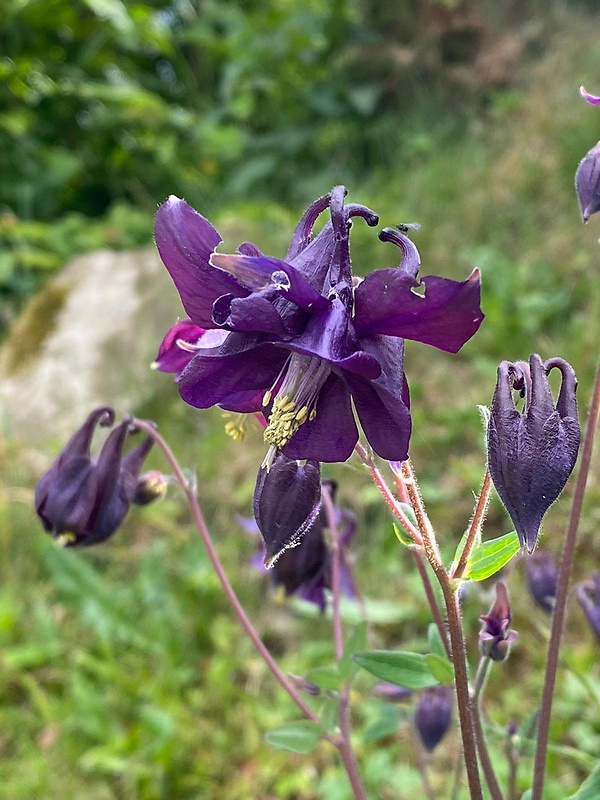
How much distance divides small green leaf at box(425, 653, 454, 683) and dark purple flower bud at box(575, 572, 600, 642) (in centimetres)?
52

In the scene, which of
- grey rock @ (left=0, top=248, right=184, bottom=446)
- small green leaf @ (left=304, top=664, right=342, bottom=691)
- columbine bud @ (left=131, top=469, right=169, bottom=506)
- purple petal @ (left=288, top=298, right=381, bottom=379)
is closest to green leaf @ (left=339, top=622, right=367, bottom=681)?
small green leaf @ (left=304, top=664, right=342, bottom=691)

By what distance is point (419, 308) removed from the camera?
726mm

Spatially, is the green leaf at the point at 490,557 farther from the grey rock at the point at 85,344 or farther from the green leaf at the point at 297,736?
the grey rock at the point at 85,344

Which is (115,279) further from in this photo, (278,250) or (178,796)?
(178,796)

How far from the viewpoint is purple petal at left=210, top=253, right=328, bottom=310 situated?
0.74 metres

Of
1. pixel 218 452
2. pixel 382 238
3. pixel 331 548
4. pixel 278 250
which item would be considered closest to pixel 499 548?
pixel 382 238

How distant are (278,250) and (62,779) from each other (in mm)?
3330

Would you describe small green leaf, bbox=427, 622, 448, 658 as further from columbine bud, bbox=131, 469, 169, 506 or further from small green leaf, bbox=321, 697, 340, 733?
columbine bud, bbox=131, 469, 169, 506

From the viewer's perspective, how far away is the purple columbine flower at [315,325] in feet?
2.39

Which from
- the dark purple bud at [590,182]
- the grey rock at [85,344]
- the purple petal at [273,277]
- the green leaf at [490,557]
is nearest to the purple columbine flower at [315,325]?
the purple petal at [273,277]

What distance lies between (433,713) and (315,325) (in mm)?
1010

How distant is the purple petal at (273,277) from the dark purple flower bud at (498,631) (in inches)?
20.9

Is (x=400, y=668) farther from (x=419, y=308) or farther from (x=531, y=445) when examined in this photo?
(x=419, y=308)

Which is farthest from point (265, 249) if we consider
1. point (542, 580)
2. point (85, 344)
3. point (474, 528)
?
point (474, 528)
